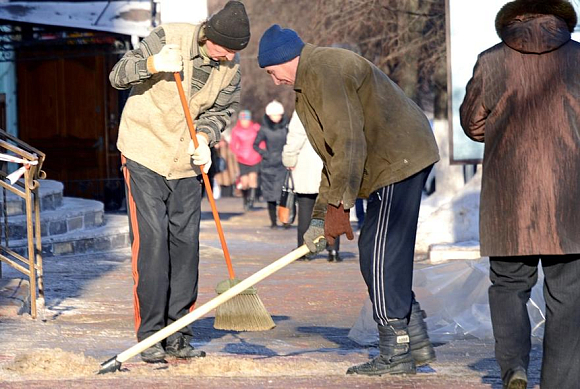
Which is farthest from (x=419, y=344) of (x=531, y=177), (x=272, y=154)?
(x=272, y=154)

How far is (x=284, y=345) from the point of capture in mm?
6617

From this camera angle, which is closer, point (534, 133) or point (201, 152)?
point (534, 133)

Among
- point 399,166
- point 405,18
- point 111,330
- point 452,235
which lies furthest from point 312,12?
point 399,166

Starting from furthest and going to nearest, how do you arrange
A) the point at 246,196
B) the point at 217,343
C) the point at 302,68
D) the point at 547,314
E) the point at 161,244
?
the point at 246,196 → the point at 217,343 → the point at 161,244 → the point at 302,68 → the point at 547,314

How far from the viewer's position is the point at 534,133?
470 centimetres

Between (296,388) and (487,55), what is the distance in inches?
65.7

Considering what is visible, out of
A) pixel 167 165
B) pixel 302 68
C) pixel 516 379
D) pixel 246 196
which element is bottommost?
pixel 246 196

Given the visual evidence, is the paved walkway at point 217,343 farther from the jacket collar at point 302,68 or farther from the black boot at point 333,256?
the jacket collar at point 302,68

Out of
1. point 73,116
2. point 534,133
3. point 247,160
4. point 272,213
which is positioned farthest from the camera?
point 247,160

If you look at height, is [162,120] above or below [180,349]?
above

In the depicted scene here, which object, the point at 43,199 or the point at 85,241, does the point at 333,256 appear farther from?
the point at 43,199

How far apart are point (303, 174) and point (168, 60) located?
5.87 m

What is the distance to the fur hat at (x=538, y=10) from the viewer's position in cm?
474

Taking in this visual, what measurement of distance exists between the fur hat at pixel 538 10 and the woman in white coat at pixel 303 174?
660cm
